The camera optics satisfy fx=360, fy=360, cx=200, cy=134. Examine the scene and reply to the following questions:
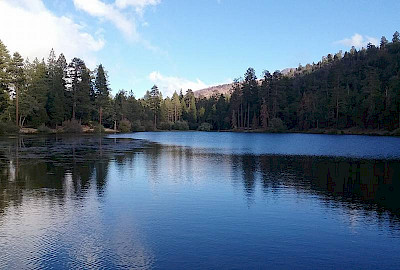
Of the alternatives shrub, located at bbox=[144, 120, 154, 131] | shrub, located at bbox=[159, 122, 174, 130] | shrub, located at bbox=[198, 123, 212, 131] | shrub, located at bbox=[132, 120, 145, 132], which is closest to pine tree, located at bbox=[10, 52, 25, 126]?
shrub, located at bbox=[132, 120, 145, 132]

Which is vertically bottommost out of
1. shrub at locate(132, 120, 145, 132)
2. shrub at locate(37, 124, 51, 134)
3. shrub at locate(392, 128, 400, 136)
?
shrub at locate(392, 128, 400, 136)

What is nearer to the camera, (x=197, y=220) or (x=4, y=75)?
(x=197, y=220)

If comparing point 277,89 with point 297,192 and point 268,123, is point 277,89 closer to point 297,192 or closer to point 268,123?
point 268,123

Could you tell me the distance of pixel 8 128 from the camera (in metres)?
75.1

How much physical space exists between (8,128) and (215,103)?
4308 inches

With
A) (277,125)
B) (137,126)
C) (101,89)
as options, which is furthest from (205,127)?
(101,89)

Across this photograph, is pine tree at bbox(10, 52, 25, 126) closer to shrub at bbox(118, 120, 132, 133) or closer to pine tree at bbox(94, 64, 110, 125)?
pine tree at bbox(94, 64, 110, 125)

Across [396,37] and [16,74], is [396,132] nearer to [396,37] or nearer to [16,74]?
[16,74]

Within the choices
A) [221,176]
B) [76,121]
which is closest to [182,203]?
[221,176]

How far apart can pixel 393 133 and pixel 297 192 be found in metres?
79.1

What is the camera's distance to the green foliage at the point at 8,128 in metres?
72.9

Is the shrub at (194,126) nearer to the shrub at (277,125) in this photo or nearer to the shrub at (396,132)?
the shrub at (277,125)

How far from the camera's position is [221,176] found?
81.5ft

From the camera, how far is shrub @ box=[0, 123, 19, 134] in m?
72.9
